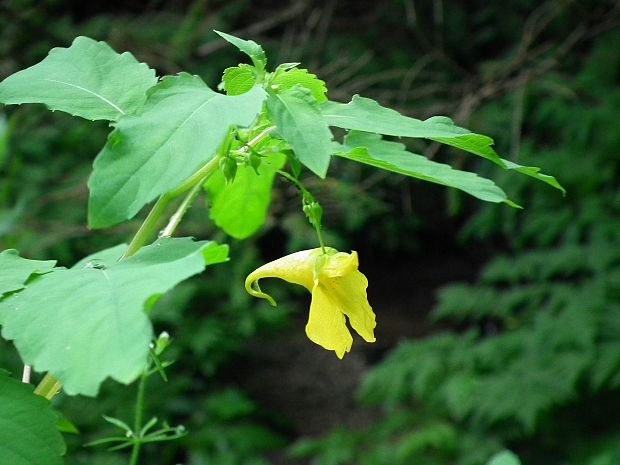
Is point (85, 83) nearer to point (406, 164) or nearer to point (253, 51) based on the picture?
point (253, 51)

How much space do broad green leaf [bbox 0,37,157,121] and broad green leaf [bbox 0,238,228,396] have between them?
18 cm

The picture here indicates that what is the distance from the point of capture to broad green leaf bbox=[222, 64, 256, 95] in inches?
29.9

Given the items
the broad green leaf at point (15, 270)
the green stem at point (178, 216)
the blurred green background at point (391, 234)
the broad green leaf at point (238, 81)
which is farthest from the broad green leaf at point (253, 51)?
the blurred green background at point (391, 234)

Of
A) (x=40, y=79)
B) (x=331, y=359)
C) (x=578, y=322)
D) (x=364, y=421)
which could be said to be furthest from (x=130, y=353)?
(x=331, y=359)

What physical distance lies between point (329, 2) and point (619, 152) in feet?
4.67

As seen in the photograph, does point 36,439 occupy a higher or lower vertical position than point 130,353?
lower

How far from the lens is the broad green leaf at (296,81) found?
29.9 inches

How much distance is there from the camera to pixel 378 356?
499 cm

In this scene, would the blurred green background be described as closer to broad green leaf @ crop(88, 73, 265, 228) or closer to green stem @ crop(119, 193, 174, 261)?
green stem @ crop(119, 193, 174, 261)

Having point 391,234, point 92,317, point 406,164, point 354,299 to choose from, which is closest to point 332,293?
point 354,299

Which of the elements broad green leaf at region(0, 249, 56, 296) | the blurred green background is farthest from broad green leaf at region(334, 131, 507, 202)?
the blurred green background

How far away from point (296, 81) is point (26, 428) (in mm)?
372

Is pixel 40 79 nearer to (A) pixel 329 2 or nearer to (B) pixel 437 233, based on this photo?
(A) pixel 329 2

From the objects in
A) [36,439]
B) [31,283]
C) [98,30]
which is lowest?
[98,30]
